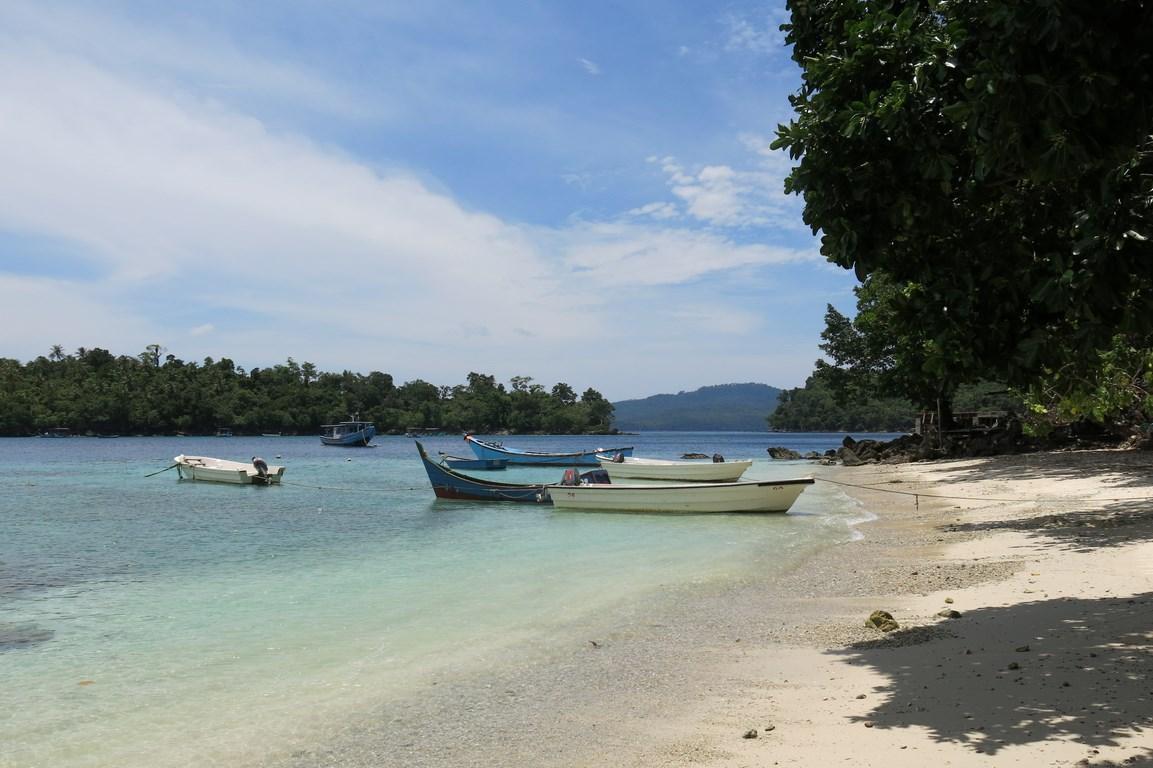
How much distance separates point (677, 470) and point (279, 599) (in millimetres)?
23863

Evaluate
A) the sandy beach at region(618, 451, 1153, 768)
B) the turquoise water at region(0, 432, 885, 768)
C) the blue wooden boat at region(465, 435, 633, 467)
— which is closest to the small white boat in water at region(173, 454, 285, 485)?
the turquoise water at region(0, 432, 885, 768)

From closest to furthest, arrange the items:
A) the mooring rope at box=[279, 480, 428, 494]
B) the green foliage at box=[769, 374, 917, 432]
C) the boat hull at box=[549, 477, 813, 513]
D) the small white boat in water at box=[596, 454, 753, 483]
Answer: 1. the boat hull at box=[549, 477, 813, 513]
2. the small white boat in water at box=[596, 454, 753, 483]
3. the mooring rope at box=[279, 480, 428, 494]
4. the green foliage at box=[769, 374, 917, 432]

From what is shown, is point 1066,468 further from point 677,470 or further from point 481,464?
point 481,464

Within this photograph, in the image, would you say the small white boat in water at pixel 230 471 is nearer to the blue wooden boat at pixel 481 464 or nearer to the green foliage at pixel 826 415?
the blue wooden boat at pixel 481 464

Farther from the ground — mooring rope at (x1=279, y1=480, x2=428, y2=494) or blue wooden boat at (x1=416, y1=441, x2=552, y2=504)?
blue wooden boat at (x1=416, y1=441, x2=552, y2=504)

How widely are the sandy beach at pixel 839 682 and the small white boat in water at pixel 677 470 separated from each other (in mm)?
20162

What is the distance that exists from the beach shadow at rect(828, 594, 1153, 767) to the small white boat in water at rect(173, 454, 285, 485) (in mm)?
32926

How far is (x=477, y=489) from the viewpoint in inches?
1013

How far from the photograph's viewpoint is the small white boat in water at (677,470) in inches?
1257

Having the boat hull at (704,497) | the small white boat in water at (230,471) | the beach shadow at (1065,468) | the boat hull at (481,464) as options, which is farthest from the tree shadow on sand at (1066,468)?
the small white boat in water at (230,471)

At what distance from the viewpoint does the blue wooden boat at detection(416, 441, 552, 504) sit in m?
24.4

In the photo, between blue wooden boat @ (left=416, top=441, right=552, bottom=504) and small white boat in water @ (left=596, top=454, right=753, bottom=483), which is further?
small white boat in water @ (left=596, top=454, right=753, bottom=483)

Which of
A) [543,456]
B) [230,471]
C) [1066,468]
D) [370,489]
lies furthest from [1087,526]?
[543,456]

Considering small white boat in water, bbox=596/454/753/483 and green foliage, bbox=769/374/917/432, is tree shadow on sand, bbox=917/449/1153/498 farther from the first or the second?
green foliage, bbox=769/374/917/432
